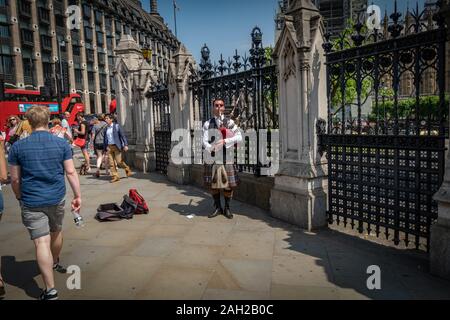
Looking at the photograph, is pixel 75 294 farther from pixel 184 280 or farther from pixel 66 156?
pixel 66 156

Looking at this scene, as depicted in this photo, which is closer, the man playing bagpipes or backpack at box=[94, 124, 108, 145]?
the man playing bagpipes

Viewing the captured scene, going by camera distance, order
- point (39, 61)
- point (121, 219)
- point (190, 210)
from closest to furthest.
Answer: point (121, 219) → point (190, 210) → point (39, 61)

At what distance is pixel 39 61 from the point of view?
47719 mm

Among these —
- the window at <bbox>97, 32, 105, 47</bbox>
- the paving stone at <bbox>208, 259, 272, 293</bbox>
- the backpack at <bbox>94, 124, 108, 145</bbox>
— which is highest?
the window at <bbox>97, 32, 105, 47</bbox>

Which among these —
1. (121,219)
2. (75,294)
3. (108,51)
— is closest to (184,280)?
(75,294)

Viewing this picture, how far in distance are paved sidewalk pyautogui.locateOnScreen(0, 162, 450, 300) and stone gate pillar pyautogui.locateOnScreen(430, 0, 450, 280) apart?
0.50ft

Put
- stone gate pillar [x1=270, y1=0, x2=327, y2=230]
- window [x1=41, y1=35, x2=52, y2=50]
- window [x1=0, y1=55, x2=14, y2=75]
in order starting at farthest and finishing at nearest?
window [x1=41, y1=35, x2=52, y2=50]
window [x1=0, y1=55, x2=14, y2=75]
stone gate pillar [x1=270, y1=0, x2=327, y2=230]

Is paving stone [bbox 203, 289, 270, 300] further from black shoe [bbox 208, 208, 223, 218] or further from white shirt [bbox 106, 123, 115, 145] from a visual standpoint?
white shirt [bbox 106, 123, 115, 145]

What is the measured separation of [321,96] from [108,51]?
65.2 m

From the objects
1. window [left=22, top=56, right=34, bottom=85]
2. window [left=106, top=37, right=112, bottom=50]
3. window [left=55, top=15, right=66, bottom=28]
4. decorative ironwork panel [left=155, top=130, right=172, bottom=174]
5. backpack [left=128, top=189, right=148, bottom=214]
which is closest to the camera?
backpack [left=128, top=189, right=148, bottom=214]

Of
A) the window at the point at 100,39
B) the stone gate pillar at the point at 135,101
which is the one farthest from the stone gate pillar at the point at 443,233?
the window at the point at 100,39

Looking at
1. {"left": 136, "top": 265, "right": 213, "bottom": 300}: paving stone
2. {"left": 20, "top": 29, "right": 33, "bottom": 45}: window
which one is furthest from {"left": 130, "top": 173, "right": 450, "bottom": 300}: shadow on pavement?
{"left": 20, "top": 29, "right": 33, "bottom": 45}: window

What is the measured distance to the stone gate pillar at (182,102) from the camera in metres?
9.19

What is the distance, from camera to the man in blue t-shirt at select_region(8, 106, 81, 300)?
3350 mm
